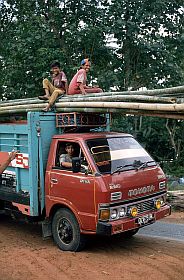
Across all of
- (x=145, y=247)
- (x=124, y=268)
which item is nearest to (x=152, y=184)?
(x=145, y=247)

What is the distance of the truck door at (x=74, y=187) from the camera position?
17.9 ft

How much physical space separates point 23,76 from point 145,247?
805cm

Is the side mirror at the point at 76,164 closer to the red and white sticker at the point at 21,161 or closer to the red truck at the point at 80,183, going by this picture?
the red truck at the point at 80,183

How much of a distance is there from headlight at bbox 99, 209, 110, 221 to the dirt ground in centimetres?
64

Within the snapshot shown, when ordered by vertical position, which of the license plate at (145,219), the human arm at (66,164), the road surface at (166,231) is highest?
the human arm at (66,164)

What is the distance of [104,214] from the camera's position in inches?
210

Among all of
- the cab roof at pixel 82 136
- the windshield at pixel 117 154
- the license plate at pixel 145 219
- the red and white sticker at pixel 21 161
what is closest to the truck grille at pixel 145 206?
the license plate at pixel 145 219

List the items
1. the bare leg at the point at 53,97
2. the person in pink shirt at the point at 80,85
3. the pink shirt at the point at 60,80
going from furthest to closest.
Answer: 1. the pink shirt at the point at 60,80
2. the person in pink shirt at the point at 80,85
3. the bare leg at the point at 53,97

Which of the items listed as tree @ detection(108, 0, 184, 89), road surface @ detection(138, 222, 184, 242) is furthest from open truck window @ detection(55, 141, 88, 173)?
tree @ detection(108, 0, 184, 89)

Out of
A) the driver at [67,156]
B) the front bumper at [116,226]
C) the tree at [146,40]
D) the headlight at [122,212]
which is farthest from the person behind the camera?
the tree at [146,40]

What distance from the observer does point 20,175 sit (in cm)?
653

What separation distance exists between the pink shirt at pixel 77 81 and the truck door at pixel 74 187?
1.31 metres

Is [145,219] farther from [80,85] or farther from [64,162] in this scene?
[80,85]

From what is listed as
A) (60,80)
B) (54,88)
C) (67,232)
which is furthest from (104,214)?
(60,80)
